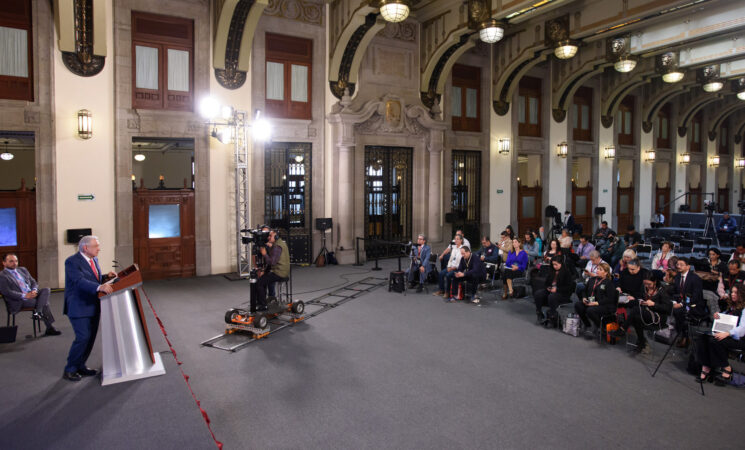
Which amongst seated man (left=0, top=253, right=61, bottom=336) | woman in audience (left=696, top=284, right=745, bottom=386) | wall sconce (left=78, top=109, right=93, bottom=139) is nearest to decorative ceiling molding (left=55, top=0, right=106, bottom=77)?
wall sconce (left=78, top=109, right=93, bottom=139)

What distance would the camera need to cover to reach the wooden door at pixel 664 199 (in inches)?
934

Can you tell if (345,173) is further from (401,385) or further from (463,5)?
(401,385)

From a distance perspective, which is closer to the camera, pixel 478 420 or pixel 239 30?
pixel 478 420

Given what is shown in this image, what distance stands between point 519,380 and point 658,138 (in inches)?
872

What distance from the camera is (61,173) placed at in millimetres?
10461

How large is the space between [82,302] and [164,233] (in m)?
6.80

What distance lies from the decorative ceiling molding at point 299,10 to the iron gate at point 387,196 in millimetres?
3809

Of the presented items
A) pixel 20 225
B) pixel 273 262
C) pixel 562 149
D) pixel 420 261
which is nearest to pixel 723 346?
pixel 420 261

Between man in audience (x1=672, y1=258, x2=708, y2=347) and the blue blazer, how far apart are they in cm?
709

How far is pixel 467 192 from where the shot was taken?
17000 millimetres

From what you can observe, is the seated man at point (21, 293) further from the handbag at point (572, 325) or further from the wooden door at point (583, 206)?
the wooden door at point (583, 206)

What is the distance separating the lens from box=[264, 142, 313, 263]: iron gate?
1327cm

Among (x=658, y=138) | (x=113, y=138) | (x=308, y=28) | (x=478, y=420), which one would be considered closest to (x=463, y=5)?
(x=308, y=28)

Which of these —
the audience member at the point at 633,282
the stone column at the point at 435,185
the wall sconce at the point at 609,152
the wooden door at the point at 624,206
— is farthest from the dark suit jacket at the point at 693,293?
the wooden door at the point at 624,206
